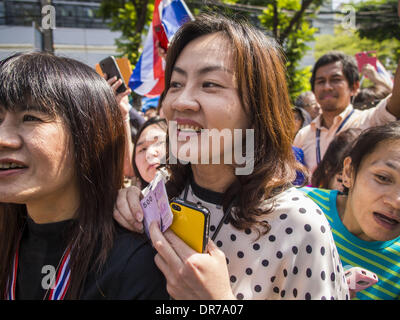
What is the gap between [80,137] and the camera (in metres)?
1.16

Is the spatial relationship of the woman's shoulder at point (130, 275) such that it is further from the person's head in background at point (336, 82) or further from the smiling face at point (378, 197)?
the person's head in background at point (336, 82)

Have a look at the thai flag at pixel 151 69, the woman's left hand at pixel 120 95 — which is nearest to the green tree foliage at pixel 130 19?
the thai flag at pixel 151 69

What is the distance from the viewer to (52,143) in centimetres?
107

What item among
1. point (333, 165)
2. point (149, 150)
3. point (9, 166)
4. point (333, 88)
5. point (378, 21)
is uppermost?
point (378, 21)

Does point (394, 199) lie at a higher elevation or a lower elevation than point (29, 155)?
lower

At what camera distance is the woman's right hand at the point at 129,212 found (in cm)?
115

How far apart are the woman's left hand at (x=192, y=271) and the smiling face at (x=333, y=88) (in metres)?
2.63

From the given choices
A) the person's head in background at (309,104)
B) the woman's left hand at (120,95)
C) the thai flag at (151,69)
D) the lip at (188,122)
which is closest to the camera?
the lip at (188,122)

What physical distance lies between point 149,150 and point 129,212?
111 cm

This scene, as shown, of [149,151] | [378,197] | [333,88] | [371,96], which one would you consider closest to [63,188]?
[149,151]

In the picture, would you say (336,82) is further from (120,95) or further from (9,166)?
(9,166)

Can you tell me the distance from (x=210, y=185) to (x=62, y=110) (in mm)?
601

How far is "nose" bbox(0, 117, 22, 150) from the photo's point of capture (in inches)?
39.4
